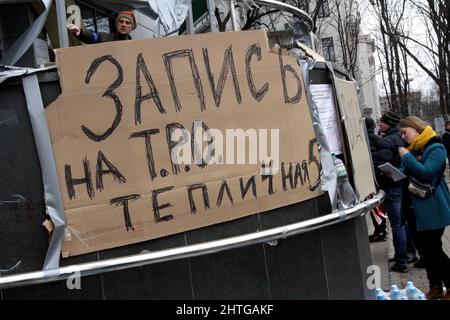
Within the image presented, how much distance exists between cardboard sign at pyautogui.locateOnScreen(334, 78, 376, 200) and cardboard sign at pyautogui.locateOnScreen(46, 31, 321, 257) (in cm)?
61

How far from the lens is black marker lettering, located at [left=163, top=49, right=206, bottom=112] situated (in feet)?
11.5

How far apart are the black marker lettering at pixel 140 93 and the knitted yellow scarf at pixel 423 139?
2.90 meters

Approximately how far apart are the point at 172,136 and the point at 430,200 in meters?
2.90

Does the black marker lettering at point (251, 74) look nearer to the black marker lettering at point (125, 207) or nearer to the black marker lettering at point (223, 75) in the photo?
the black marker lettering at point (223, 75)

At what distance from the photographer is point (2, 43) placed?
6695 mm

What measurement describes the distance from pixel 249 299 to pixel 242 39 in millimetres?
1801

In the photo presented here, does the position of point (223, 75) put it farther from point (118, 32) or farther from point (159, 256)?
point (118, 32)

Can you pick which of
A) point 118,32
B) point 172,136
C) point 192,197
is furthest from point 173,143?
point 118,32

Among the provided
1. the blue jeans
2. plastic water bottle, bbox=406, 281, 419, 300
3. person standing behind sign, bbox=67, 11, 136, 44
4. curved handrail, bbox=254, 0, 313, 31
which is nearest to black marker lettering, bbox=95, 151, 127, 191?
person standing behind sign, bbox=67, 11, 136, 44

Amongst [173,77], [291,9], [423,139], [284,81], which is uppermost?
[291,9]

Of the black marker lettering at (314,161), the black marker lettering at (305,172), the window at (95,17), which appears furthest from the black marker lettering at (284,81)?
the window at (95,17)

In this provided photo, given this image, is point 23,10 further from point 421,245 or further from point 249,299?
point 421,245

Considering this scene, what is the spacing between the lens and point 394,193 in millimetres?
6762

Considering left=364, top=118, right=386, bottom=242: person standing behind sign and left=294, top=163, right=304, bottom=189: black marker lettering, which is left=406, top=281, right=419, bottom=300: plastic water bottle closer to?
left=294, top=163, right=304, bottom=189: black marker lettering
